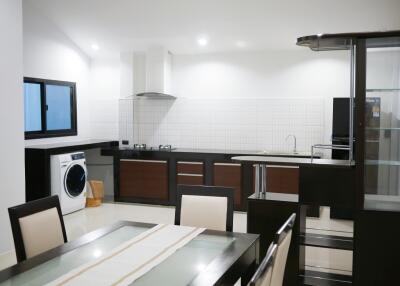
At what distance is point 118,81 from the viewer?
23.7 ft

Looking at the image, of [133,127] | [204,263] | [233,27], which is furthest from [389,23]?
[204,263]

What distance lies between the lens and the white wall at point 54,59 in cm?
591

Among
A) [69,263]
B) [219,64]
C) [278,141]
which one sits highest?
[219,64]

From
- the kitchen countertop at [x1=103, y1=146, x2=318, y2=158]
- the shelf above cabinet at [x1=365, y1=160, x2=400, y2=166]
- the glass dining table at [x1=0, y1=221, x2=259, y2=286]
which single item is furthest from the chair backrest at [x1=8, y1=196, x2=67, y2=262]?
the kitchen countertop at [x1=103, y1=146, x2=318, y2=158]

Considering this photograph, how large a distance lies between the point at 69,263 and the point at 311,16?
4445 millimetres

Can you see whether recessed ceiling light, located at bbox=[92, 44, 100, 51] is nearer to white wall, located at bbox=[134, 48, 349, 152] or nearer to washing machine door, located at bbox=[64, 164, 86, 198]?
white wall, located at bbox=[134, 48, 349, 152]

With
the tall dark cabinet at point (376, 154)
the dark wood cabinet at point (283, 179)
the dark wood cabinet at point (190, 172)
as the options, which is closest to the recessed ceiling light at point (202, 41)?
the dark wood cabinet at point (190, 172)

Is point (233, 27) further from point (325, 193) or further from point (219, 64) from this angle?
point (325, 193)

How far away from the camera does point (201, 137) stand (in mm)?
6867

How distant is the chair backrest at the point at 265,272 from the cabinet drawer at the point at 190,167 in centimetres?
449

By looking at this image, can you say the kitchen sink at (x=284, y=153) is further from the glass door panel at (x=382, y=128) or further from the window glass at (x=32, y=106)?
the window glass at (x=32, y=106)

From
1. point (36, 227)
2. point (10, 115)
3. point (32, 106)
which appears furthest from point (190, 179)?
point (36, 227)

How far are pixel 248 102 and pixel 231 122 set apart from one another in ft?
1.34

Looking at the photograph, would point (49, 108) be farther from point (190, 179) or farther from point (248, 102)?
point (248, 102)
